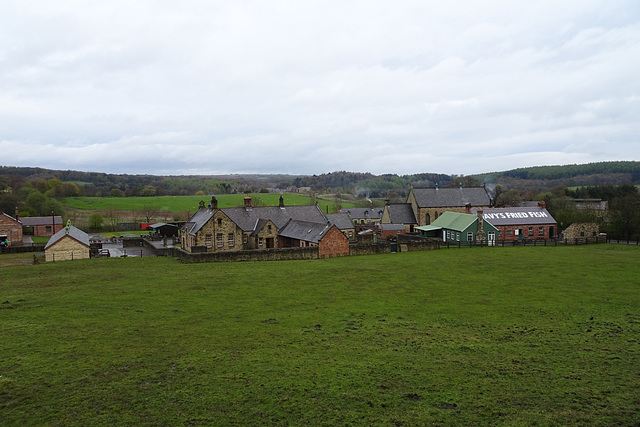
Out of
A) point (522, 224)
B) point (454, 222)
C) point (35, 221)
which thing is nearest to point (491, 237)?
point (454, 222)

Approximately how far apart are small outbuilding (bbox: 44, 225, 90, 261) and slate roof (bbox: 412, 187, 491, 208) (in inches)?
1917

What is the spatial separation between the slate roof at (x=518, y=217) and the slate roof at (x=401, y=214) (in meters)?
14.8

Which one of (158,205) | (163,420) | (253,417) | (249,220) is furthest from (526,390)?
(158,205)

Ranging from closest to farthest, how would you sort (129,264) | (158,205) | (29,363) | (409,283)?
1. (29,363)
2. (409,283)
3. (129,264)
4. (158,205)

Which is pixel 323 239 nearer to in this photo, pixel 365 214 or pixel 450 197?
pixel 450 197

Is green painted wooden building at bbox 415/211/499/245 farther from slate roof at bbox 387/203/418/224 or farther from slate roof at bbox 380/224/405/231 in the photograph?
slate roof at bbox 387/203/418/224

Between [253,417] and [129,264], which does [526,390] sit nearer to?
[253,417]

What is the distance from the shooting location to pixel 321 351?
13.7 metres

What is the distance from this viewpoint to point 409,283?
26.0 meters

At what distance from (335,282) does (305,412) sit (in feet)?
55.5

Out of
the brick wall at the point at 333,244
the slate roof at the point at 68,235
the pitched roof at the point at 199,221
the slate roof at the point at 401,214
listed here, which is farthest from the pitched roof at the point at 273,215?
the slate roof at the point at 401,214

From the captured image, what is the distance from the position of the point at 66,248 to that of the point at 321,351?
3523 centimetres

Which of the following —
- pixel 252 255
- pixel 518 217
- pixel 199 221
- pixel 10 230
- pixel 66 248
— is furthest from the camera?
pixel 10 230

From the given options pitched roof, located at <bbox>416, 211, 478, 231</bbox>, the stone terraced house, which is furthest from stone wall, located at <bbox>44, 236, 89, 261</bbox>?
pitched roof, located at <bbox>416, 211, 478, 231</bbox>
